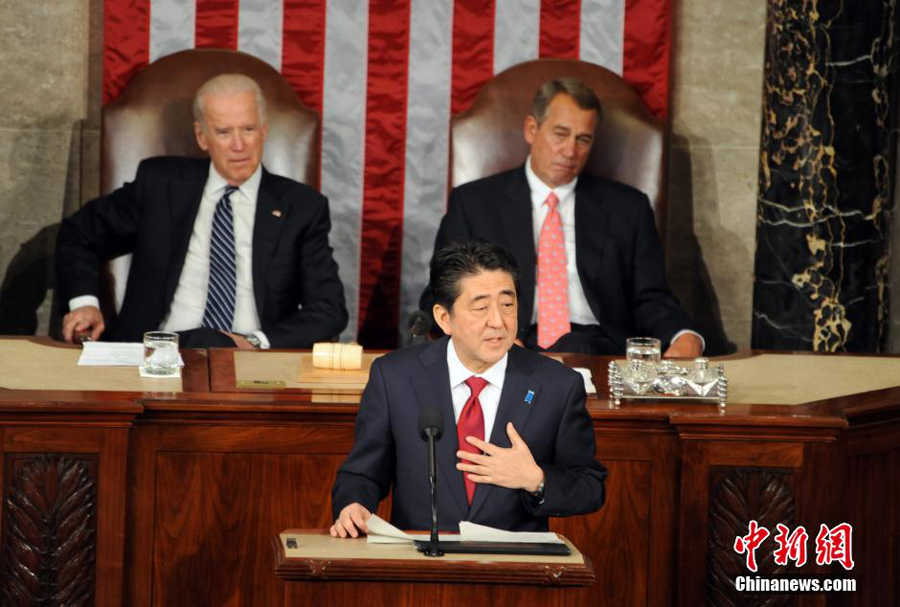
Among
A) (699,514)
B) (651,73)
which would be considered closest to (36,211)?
(651,73)

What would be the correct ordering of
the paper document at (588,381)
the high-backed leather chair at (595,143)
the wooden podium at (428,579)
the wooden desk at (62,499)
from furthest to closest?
the high-backed leather chair at (595,143) → the paper document at (588,381) → the wooden desk at (62,499) → the wooden podium at (428,579)

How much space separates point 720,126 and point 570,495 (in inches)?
144

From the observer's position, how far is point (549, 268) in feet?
18.0

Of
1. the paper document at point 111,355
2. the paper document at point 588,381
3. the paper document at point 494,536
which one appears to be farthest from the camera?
the paper document at point 111,355

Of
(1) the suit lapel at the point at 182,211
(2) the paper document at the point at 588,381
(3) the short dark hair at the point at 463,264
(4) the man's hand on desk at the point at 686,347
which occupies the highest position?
(1) the suit lapel at the point at 182,211

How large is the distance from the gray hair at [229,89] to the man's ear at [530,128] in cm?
99

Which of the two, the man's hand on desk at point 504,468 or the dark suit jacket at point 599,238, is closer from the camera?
the man's hand on desk at point 504,468

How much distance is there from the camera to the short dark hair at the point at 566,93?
18.1 feet

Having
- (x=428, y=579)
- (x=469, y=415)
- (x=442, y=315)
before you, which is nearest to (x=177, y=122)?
(x=442, y=315)

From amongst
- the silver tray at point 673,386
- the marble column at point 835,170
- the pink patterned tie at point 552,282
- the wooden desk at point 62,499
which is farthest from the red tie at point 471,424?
the marble column at point 835,170

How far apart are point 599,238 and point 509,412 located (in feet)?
8.44

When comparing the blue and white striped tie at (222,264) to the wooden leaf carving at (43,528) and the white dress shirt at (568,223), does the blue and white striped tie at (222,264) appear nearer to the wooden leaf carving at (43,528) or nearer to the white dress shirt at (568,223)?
the white dress shirt at (568,223)

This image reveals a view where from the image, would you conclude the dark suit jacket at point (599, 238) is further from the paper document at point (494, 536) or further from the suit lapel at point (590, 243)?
the paper document at point (494, 536)

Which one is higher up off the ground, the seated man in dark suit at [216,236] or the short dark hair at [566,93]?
the short dark hair at [566,93]
